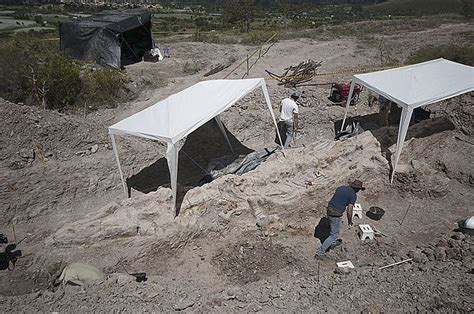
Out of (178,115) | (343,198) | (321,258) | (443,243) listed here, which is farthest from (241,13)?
(443,243)

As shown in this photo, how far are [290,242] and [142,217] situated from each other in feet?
10.6

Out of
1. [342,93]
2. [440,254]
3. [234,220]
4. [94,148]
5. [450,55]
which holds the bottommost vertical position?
[234,220]

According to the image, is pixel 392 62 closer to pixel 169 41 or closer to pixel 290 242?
pixel 290 242

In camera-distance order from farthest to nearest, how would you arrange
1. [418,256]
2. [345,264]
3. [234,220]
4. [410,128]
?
1. [410,128]
2. [234,220]
3. [345,264]
4. [418,256]

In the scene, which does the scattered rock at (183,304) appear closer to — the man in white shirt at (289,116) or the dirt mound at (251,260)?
the dirt mound at (251,260)

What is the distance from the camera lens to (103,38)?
1902 centimetres

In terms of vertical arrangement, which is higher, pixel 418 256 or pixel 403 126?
pixel 403 126

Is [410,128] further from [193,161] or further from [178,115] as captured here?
[178,115]

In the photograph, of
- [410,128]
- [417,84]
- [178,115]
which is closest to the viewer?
[178,115]

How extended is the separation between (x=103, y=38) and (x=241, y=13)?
19.7m

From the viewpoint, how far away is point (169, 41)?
27797 mm

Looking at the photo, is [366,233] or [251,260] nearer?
[251,260]

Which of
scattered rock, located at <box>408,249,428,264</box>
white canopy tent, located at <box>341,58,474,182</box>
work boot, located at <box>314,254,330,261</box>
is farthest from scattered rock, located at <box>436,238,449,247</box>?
white canopy tent, located at <box>341,58,474,182</box>

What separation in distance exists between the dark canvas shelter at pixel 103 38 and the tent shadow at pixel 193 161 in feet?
33.8
